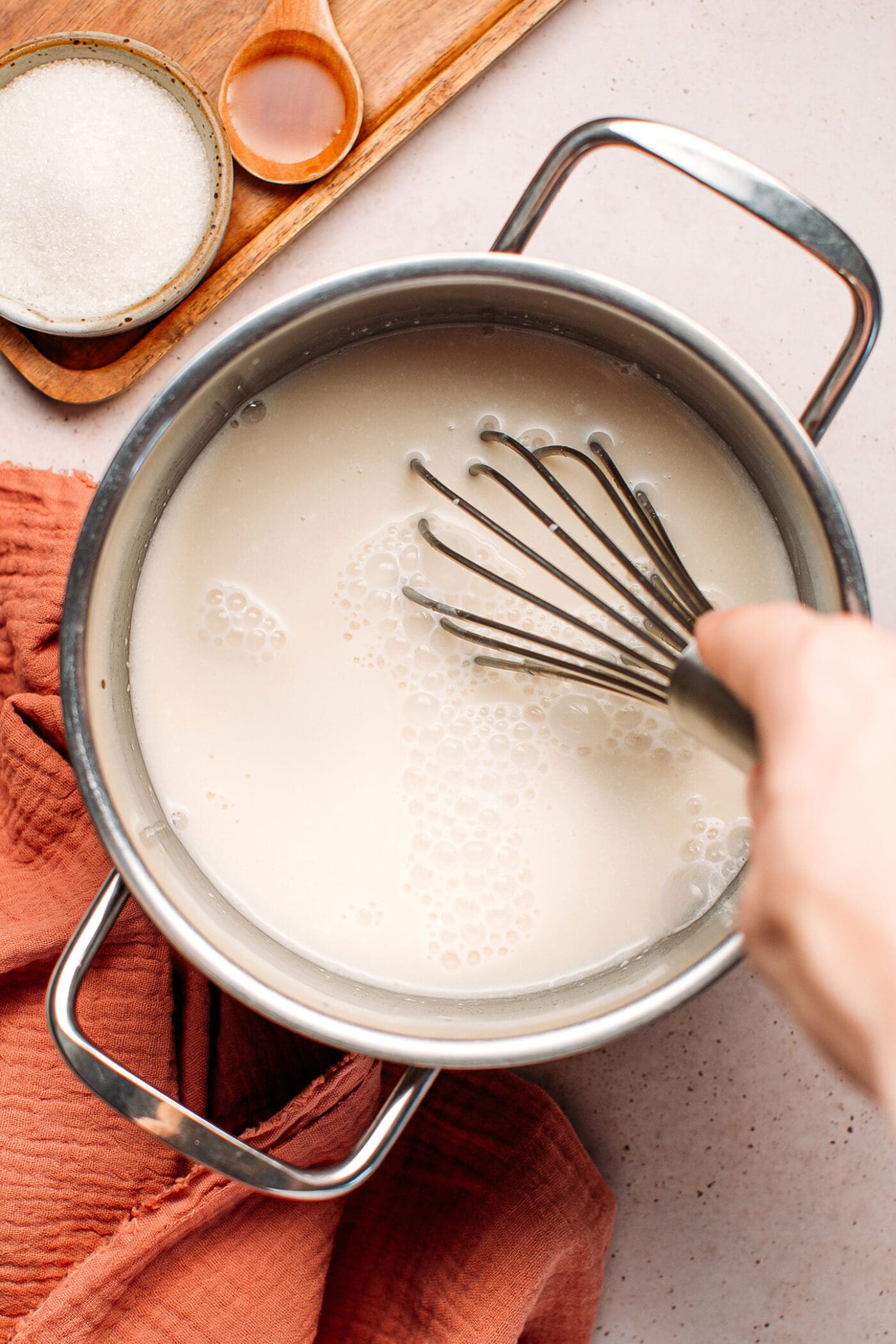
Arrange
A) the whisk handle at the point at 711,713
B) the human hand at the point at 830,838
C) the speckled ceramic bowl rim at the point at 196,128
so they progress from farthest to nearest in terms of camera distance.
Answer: the speckled ceramic bowl rim at the point at 196,128 < the whisk handle at the point at 711,713 < the human hand at the point at 830,838

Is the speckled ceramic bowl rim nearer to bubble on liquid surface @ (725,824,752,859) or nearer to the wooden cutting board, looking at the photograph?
the wooden cutting board

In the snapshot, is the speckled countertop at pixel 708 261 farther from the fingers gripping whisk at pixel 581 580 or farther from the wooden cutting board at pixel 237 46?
the fingers gripping whisk at pixel 581 580

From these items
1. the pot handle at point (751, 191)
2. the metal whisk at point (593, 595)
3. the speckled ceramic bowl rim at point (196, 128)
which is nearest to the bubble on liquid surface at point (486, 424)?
the metal whisk at point (593, 595)

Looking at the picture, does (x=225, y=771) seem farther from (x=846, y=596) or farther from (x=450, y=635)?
(x=846, y=596)

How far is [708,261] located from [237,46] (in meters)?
0.34

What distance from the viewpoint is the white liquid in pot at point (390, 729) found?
52 centimetres

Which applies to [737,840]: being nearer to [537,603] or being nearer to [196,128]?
[537,603]

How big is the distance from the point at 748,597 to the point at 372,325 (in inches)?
9.6

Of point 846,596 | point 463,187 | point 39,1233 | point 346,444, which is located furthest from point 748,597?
point 39,1233

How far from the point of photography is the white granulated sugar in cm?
61

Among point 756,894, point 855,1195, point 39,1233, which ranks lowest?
point 39,1233

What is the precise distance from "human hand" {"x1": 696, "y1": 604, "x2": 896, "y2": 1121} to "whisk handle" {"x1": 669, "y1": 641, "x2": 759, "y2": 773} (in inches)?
1.8

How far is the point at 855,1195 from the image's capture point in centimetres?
65

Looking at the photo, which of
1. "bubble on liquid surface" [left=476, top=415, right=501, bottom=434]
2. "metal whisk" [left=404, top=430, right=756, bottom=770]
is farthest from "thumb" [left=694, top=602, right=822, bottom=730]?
"bubble on liquid surface" [left=476, top=415, right=501, bottom=434]
